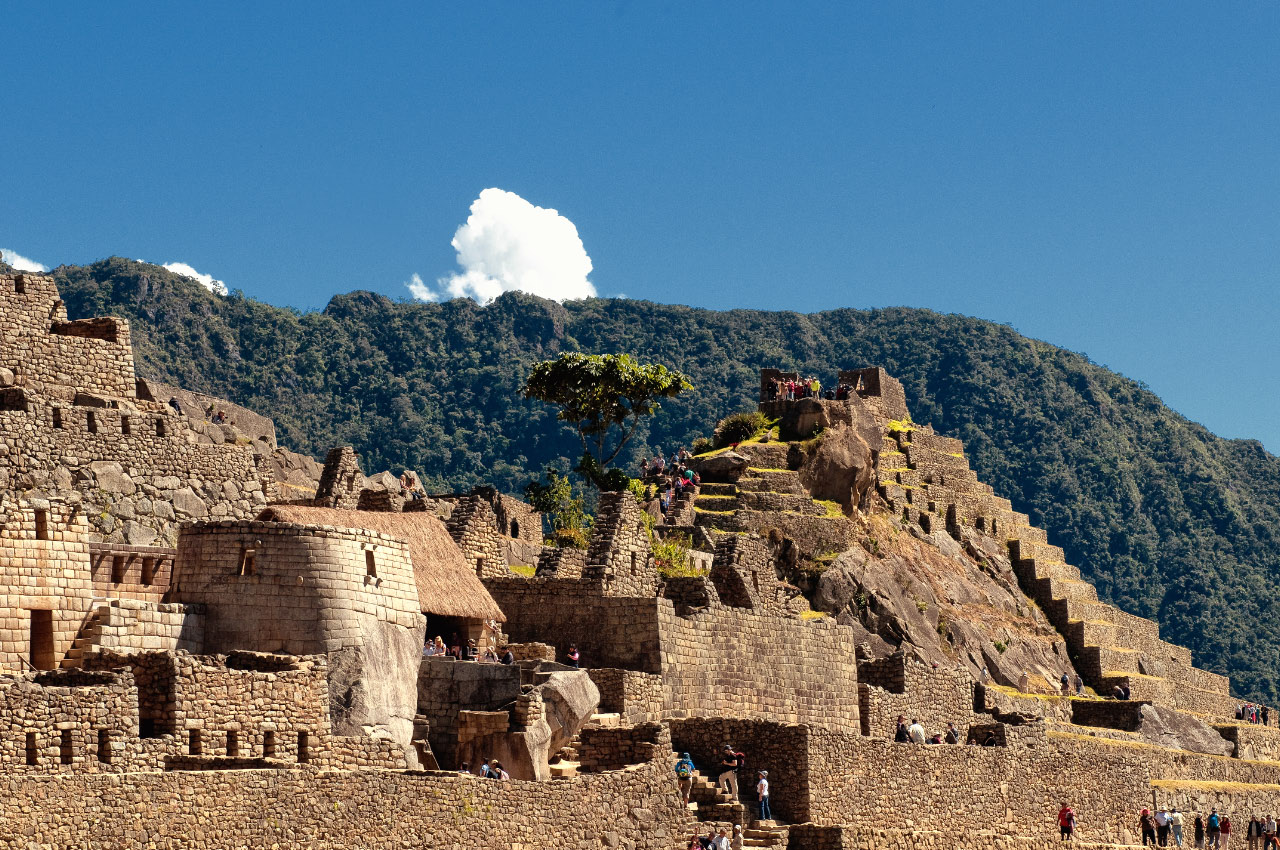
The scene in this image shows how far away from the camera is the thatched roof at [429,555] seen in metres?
33.6


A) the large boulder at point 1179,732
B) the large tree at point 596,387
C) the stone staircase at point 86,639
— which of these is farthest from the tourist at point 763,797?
the large boulder at point 1179,732

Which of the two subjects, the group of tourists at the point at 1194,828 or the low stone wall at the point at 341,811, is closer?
the low stone wall at the point at 341,811

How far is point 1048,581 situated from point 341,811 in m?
49.9

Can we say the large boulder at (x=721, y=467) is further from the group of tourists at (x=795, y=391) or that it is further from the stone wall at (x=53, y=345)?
the stone wall at (x=53, y=345)

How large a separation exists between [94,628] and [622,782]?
8.34m

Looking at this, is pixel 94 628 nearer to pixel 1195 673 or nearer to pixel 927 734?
pixel 927 734

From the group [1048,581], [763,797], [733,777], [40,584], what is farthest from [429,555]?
[1048,581]

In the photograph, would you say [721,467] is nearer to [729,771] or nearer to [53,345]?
[729,771]

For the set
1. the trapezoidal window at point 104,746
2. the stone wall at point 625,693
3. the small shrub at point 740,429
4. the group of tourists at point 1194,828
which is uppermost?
the small shrub at point 740,429

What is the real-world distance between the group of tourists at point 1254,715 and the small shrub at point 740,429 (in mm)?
23852

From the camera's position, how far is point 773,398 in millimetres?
71000

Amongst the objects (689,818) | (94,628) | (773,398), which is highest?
(773,398)

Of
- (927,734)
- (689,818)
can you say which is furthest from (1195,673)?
(689,818)

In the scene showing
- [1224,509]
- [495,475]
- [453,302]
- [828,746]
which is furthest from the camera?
[453,302]
